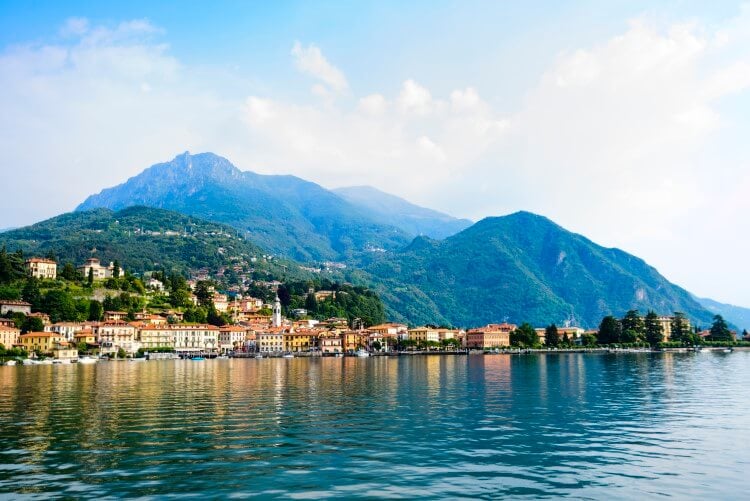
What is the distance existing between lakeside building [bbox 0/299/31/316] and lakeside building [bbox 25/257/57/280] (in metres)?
26.3

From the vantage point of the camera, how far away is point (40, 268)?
16275 centimetres

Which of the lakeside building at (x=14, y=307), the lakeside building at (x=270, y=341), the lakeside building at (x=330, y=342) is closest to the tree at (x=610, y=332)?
the lakeside building at (x=330, y=342)

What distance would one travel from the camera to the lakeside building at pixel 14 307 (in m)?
128

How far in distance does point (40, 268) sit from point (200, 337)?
162 ft

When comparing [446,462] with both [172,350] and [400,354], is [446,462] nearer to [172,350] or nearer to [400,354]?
[172,350]

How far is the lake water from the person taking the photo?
18719 mm

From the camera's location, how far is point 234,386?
55.0 m

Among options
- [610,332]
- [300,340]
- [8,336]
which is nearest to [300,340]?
[300,340]

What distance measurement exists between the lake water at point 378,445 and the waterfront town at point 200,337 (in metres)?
88.7

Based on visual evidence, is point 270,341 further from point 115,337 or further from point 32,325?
point 32,325

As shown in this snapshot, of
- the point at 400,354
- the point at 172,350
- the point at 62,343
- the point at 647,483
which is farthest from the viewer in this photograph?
the point at 400,354

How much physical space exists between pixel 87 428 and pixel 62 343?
354 feet

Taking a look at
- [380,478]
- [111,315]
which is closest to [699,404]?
[380,478]

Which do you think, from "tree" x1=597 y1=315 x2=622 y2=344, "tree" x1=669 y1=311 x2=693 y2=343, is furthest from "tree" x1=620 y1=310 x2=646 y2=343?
"tree" x1=669 y1=311 x2=693 y2=343
